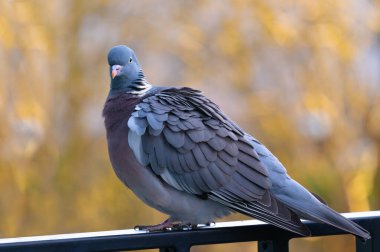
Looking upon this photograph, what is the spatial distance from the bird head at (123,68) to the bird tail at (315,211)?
0.74 m

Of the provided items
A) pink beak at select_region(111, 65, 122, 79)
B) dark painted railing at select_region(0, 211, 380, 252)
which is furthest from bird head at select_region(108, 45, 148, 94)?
dark painted railing at select_region(0, 211, 380, 252)

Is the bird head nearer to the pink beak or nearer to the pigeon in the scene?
the pink beak

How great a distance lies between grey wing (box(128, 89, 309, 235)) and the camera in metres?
2.36

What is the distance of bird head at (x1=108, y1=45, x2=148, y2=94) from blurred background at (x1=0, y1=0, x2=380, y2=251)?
2563 mm

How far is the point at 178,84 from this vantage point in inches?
222

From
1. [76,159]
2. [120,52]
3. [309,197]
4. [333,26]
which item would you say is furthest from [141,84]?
[333,26]

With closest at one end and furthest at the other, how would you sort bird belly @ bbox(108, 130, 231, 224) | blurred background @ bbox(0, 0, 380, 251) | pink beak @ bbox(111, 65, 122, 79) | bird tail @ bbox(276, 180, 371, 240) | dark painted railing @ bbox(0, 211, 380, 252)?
1. dark painted railing @ bbox(0, 211, 380, 252)
2. bird tail @ bbox(276, 180, 371, 240)
3. bird belly @ bbox(108, 130, 231, 224)
4. pink beak @ bbox(111, 65, 122, 79)
5. blurred background @ bbox(0, 0, 380, 251)

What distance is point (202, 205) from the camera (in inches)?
97.3

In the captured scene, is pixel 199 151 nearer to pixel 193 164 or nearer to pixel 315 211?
pixel 193 164

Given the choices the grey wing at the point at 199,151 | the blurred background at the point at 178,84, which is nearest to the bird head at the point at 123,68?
the grey wing at the point at 199,151

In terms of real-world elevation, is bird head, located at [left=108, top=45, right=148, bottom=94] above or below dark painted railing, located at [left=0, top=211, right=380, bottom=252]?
above

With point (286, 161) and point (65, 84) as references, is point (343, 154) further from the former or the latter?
point (65, 84)

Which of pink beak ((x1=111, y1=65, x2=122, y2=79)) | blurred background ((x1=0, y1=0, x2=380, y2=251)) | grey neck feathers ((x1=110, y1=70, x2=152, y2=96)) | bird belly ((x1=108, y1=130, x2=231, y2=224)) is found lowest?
bird belly ((x1=108, y1=130, x2=231, y2=224))

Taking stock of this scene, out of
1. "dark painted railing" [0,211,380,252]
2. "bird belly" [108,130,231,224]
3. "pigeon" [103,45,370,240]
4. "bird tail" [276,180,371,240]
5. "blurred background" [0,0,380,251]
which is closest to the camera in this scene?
"dark painted railing" [0,211,380,252]
